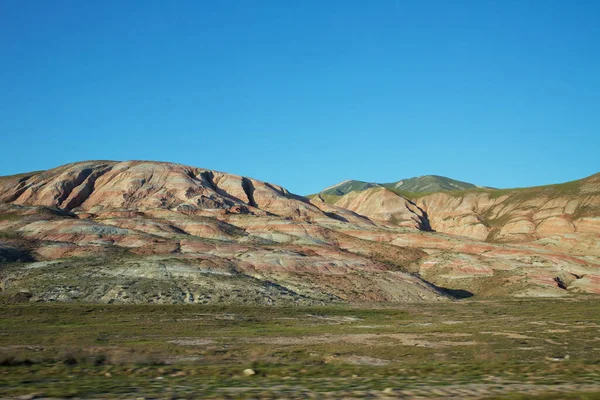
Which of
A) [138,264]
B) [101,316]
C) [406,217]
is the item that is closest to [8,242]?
[138,264]

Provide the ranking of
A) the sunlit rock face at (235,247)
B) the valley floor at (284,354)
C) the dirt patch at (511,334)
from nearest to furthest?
1. the valley floor at (284,354)
2. the dirt patch at (511,334)
3. the sunlit rock face at (235,247)

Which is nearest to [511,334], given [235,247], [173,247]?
[235,247]

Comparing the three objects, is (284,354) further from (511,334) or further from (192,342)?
(511,334)

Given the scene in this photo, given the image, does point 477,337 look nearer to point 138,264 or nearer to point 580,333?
point 580,333

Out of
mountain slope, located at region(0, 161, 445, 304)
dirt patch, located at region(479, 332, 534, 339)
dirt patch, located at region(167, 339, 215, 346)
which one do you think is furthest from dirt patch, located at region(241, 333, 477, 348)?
mountain slope, located at region(0, 161, 445, 304)

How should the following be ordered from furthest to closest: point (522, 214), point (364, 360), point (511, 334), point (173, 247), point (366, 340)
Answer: point (522, 214) < point (173, 247) < point (511, 334) < point (366, 340) < point (364, 360)

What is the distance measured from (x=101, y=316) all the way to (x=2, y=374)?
1463 inches

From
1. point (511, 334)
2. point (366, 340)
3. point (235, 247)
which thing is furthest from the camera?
point (235, 247)

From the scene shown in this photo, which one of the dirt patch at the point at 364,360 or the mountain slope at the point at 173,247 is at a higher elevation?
the mountain slope at the point at 173,247

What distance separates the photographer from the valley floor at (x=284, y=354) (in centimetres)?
1388

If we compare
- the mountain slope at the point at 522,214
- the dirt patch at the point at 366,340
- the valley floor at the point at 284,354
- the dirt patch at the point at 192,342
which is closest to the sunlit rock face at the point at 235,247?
the mountain slope at the point at 522,214

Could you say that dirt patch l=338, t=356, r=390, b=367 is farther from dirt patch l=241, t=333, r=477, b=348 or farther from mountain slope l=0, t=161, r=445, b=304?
mountain slope l=0, t=161, r=445, b=304

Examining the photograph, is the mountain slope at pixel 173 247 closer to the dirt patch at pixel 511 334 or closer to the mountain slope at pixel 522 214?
the dirt patch at pixel 511 334

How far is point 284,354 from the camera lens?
26.5m
